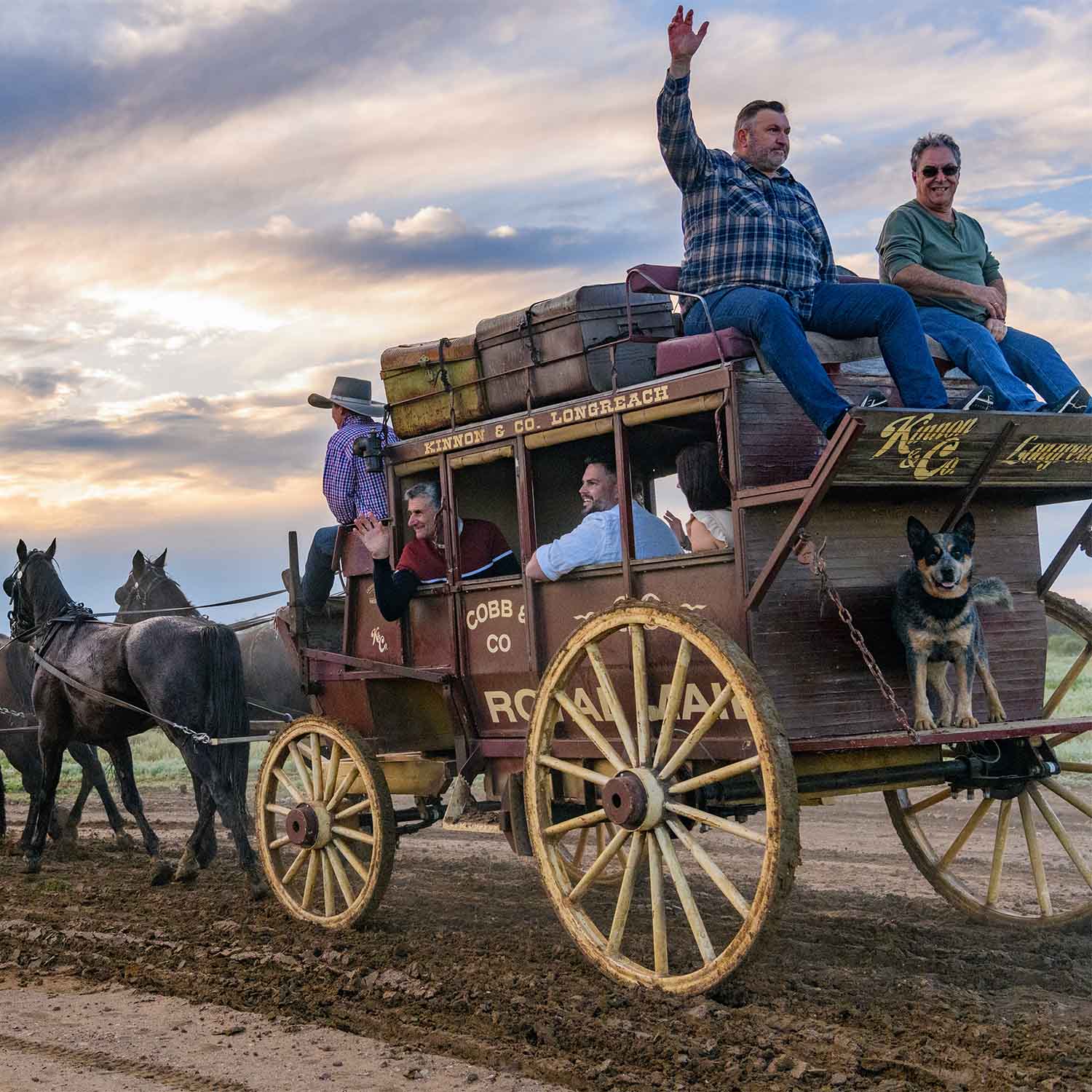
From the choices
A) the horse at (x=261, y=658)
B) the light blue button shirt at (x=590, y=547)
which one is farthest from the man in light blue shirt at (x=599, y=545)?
the horse at (x=261, y=658)

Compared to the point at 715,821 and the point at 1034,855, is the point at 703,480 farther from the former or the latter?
the point at 1034,855

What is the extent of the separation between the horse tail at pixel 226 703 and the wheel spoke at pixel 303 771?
5.52ft

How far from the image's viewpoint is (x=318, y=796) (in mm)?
7301

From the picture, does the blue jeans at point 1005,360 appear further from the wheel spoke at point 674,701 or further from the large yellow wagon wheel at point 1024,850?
the wheel spoke at point 674,701

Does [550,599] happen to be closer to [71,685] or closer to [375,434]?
[375,434]

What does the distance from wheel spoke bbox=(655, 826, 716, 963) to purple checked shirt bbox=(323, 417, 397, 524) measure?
308cm

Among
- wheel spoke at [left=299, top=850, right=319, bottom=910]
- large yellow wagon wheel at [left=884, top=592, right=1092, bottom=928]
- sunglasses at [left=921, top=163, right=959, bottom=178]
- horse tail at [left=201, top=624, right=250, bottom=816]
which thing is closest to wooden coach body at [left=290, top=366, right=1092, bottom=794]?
large yellow wagon wheel at [left=884, top=592, right=1092, bottom=928]

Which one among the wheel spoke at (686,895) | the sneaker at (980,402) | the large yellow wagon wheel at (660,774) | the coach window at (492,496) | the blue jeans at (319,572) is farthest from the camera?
the blue jeans at (319,572)

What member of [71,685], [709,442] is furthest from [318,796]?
[71,685]

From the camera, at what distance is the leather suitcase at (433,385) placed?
22.6ft

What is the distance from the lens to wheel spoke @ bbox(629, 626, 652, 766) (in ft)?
18.0

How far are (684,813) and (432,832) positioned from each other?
280 inches

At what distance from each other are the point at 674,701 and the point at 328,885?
280cm

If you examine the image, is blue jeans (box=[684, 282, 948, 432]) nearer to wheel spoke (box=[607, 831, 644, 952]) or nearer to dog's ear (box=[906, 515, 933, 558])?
A: dog's ear (box=[906, 515, 933, 558])
